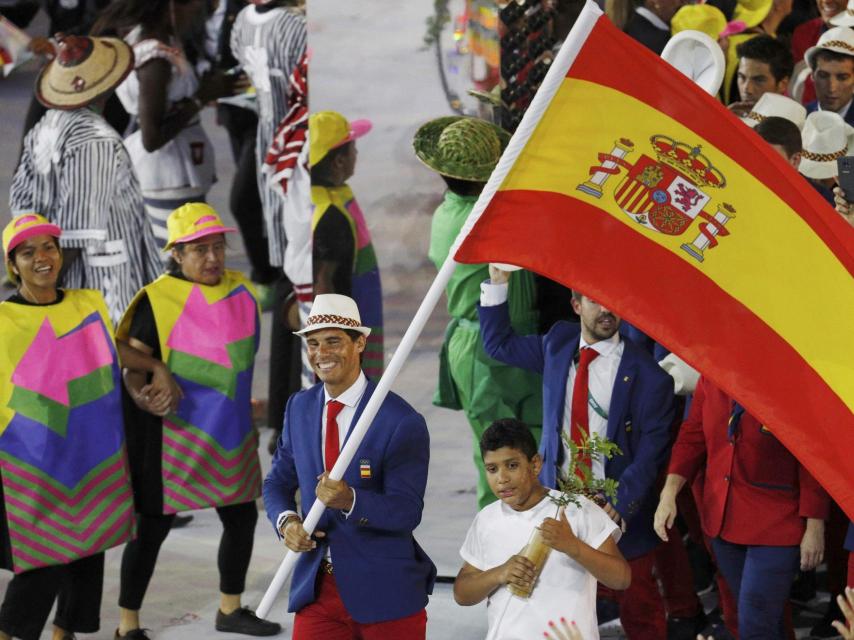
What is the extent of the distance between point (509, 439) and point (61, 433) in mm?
2423

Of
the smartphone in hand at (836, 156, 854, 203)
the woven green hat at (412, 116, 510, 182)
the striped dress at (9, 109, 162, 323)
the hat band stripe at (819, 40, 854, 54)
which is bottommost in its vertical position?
the striped dress at (9, 109, 162, 323)

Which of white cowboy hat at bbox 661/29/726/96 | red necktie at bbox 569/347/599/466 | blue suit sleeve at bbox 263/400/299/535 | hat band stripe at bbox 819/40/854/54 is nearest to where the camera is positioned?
blue suit sleeve at bbox 263/400/299/535

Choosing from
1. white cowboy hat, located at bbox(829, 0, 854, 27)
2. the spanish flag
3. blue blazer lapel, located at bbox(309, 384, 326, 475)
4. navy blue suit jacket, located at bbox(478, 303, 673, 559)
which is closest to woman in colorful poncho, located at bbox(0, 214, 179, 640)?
blue blazer lapel, located at bbox(309, 384, 326, 475)

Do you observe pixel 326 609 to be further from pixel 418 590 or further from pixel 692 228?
pixel 692 228

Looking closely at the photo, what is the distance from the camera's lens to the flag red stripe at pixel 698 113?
4.94m

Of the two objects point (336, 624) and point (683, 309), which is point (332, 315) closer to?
point (336, 624)

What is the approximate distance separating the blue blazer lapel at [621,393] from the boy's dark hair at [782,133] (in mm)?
1138

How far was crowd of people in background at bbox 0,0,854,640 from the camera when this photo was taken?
572 cm

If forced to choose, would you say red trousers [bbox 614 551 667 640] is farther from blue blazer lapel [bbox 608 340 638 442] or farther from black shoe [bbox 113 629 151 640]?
black shoe [bbox 113 629 151 640]

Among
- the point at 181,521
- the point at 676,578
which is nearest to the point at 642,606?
the point at 676,578

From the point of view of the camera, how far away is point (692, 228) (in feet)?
16.3

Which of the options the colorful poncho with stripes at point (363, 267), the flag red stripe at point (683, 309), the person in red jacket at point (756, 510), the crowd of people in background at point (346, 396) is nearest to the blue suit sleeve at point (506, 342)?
the crowd of people in background at point (346, 396)

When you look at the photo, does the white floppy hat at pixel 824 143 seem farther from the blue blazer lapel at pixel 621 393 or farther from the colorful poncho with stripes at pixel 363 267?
the colorful poncho with stripes at pixel 363 267

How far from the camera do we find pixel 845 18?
319 inches
